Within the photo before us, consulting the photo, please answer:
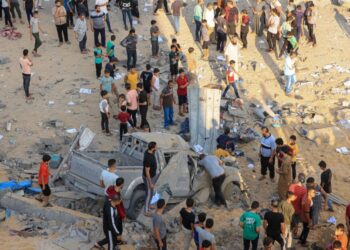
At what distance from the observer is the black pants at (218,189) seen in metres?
Result: 13.8

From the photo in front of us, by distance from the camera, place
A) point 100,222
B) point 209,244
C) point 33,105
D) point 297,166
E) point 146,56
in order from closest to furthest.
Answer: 1. point 209,244
2. point 100,222
3. point 297,166
4. point 33,105
5. point 146,56

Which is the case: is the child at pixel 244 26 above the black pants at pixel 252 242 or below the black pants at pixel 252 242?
above

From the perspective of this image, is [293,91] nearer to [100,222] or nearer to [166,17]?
[166,17]

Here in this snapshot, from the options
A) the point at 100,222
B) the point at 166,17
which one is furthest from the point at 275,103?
the point at 100,222

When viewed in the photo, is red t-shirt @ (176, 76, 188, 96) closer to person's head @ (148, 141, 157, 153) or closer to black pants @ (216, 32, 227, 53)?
black pants @ (216, 32, 227, 53)

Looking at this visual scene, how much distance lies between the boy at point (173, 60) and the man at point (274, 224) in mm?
8932

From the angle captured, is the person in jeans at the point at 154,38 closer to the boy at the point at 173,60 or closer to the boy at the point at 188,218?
the boy at the point at 173,60

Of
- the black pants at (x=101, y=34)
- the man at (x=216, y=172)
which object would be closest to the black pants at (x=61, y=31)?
the black pants at (x=101, y=34)

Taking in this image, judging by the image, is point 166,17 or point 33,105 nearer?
point 33,105

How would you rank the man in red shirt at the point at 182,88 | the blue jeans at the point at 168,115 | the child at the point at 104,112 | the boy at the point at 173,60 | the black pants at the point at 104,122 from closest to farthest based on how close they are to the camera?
the child at the point at 104,112
the black pants at the point at 104,122
the blue jeans at the point at 168,115
the man in red shirt at the point at 182,88
the boy at the point at 173,60

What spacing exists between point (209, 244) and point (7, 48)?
1381 cm

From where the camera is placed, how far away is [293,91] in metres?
20.2

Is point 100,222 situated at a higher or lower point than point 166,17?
lower

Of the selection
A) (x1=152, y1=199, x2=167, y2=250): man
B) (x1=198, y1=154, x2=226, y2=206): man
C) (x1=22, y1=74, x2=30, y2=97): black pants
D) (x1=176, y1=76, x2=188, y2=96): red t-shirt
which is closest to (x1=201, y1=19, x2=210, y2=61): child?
(x1=176, y1=76, x2=188, y2=96): red t-shirt
